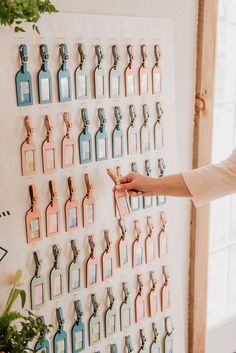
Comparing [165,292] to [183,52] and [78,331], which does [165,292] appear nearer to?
[78,331]

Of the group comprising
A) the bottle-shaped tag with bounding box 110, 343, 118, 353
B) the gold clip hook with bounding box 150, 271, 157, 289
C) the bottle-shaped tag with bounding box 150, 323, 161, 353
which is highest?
the gold clip hook with bounding box 150, 271, 157, 289

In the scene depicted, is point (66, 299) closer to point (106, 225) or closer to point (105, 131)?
point (106, 225)

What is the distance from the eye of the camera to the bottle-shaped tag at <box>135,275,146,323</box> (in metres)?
2.09

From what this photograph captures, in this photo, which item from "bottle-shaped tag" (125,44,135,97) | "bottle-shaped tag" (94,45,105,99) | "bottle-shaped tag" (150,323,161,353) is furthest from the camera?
"bottle-shaped tag" (150,323,161,353)

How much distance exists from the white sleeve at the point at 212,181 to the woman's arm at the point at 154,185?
0.10 feet

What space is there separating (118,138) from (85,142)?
0.16 m

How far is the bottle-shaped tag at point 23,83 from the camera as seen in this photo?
163 cm

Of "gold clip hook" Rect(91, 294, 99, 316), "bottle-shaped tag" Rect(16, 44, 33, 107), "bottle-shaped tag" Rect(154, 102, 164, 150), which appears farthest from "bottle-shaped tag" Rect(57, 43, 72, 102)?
"gold clip hook" Rect(91, 294, 99, 316)

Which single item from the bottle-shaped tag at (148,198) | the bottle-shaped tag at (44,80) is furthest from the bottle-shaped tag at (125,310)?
the bottle-shaped tag at (44,80)

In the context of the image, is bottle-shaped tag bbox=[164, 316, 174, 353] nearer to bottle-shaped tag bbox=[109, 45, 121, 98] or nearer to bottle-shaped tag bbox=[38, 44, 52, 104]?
bottle-shaped tag bbox=[109, 45, 121, 98]

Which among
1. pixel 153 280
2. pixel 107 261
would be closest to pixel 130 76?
pixel 107 261

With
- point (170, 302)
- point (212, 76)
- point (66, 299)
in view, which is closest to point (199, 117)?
point (212, 76)

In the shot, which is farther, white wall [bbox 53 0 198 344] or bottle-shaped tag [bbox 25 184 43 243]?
white wall [bbox 53 0 198 344]

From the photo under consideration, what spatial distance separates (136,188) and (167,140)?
0.32 m
